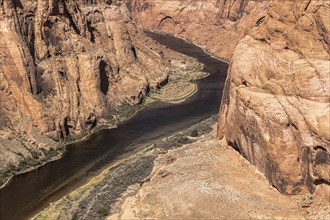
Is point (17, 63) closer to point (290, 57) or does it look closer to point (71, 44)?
point (71, 44)

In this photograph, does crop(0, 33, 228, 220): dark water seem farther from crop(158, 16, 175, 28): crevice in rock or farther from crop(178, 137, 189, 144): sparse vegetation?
crop(158, 16, 175, 28): crevice in rock

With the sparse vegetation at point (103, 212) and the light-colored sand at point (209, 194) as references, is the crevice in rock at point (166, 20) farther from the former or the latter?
the sparse vegetation at point (103, 212)

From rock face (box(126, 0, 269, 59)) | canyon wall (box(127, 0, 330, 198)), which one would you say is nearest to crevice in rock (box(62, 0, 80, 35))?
canyon wall (box(127, 0, 330, 198))

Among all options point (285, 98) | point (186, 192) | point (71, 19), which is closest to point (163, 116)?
point (71, 19)

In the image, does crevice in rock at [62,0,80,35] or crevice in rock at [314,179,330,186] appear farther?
→ crevice in rock at [62,0,80,35]

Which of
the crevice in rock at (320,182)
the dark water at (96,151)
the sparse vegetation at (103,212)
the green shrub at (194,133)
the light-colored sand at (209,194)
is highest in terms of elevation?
the crevice in rock at (320,182)

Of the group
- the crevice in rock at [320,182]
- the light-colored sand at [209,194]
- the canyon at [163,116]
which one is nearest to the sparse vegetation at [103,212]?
the canyon at [163,116]

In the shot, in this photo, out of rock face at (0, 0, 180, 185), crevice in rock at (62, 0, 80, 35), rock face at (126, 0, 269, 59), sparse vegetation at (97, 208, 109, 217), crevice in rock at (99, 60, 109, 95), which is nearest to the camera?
sparse vegetation at (97, 208, 109, 217)

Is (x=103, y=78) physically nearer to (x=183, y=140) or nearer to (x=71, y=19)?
(x=71, y=19)

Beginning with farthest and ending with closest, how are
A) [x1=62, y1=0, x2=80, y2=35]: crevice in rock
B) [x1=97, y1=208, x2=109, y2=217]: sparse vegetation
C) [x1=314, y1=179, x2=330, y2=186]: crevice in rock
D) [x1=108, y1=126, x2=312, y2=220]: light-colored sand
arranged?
[x1=62, y1=0, x2=80, y2=35]: crevice in rock → [x1=97, y1=208, x2=109, y2=217]: sparse vegetation → [x1=108, y1=126, x2=312, y2=220]: light-colored sand → [x1=314, y1=179, x2=330, y2=186]: crevice in rock
